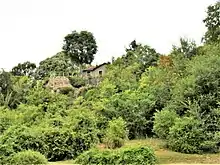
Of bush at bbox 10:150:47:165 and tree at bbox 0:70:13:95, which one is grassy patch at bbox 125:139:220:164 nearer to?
bush at bbox 10:150:47:165

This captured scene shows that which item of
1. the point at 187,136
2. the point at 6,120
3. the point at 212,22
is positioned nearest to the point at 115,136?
the point at 187,136

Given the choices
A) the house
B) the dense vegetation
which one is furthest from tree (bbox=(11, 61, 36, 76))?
the dense vegetation

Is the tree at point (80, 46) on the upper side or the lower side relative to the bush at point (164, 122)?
upper

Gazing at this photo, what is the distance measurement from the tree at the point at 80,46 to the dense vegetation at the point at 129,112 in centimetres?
1834

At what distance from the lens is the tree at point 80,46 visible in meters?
59.9

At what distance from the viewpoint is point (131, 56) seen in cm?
4488

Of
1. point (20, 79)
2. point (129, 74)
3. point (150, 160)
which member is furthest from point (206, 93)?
point (20, 79)

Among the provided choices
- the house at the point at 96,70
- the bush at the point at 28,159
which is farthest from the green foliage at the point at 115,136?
the house at the point at 96,70

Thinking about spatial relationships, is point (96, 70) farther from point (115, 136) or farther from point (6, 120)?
point (115, 136)

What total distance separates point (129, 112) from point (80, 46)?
31.2 meters

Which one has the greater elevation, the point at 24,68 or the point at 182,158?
the point at 24,68

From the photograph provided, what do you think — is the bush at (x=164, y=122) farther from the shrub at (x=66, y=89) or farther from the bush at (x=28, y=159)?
the shrub at (x=66, y=89)

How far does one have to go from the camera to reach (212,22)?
3875 centimetres

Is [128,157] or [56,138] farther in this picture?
[56,138]
